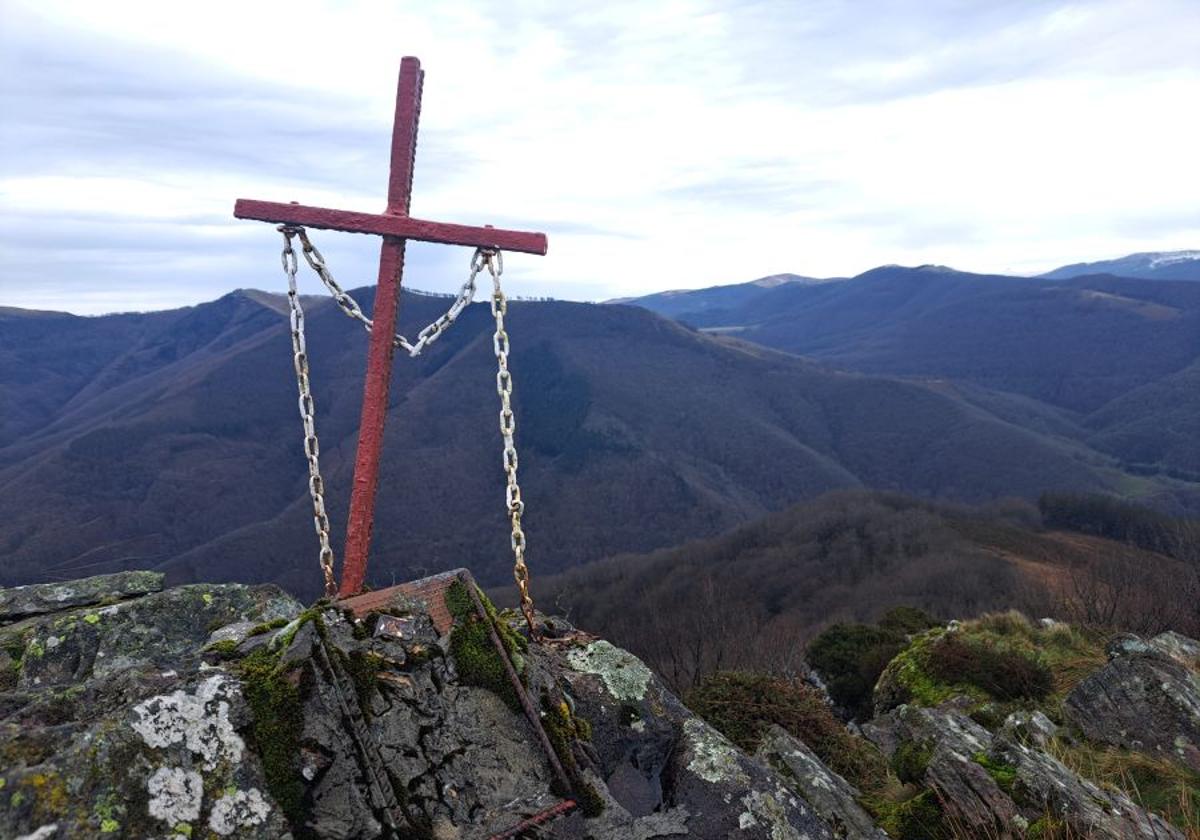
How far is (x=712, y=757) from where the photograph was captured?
18.3 ft

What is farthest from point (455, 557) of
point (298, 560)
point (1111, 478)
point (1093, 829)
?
point (1093, 829)

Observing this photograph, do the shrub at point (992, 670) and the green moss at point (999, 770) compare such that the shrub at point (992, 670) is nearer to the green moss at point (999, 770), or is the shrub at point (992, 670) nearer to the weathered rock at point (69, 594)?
the green moss at point (999, 770)

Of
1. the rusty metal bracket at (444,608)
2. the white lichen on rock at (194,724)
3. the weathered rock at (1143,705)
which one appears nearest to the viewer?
the white lichen on rock at (194,724)

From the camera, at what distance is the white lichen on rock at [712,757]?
5426 millimetres

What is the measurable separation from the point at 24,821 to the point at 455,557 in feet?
509

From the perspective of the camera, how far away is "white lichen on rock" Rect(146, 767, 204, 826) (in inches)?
140

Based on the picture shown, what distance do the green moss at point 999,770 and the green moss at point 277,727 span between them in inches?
252

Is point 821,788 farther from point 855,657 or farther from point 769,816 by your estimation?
point 855,657

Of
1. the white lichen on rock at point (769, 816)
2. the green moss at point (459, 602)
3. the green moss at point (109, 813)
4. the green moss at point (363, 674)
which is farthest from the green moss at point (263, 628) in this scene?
the white lichen on rock at point (769, 816)


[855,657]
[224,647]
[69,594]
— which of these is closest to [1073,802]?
[224,647]

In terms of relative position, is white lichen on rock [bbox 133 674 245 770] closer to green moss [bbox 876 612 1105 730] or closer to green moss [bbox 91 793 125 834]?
green moss [bbox 91 793 125 834]

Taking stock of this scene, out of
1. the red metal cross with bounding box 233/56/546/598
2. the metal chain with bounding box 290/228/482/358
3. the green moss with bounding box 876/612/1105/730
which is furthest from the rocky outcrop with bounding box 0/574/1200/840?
the green moss with bounding box 876/612/1105/730

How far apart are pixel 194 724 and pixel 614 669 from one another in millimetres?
3260

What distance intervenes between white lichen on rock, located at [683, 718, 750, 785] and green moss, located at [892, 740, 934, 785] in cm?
295
